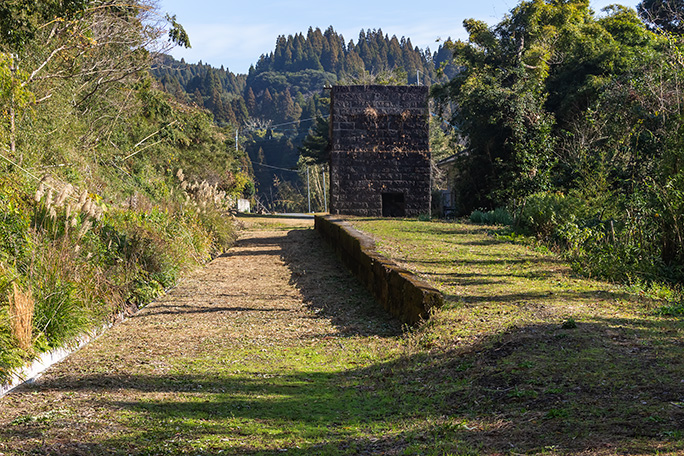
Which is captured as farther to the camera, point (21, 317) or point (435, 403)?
point (21, 317)

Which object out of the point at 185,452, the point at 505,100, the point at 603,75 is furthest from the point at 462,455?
the point at 603,75

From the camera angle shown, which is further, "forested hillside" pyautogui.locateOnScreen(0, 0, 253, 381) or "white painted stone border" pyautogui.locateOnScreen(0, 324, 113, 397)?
"forested hillside" pyautogui.locateOnScreen(0, 0, 253, 381)

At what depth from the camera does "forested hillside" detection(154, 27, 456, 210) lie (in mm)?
91562

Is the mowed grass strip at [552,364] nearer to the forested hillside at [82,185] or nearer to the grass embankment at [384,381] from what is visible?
the grass embankment at [384,381]

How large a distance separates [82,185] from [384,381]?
26.4ft

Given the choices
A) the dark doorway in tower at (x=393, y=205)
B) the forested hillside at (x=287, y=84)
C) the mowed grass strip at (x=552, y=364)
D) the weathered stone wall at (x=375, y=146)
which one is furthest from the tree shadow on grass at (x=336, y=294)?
the forested hillside at (x=287, y=84)

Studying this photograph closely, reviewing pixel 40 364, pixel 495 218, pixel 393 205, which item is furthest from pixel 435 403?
pixel 393 205

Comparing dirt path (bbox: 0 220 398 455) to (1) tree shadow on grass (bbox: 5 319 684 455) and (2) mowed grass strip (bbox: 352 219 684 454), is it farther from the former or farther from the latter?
(2) mowed grass strip (bbox: 352 219 684 454)

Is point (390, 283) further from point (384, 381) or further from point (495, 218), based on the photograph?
point (495, 218)

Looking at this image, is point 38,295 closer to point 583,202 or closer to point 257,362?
point 257,362

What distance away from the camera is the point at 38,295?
5598 mm

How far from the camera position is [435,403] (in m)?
4.28

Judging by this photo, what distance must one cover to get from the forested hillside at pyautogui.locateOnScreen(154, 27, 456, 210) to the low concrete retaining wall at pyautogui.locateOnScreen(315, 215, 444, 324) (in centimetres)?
6217

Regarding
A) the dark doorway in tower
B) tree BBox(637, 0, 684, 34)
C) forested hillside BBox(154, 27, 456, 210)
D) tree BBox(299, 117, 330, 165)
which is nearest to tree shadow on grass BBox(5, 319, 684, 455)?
tree BBox(637, 0, 684, 34)
